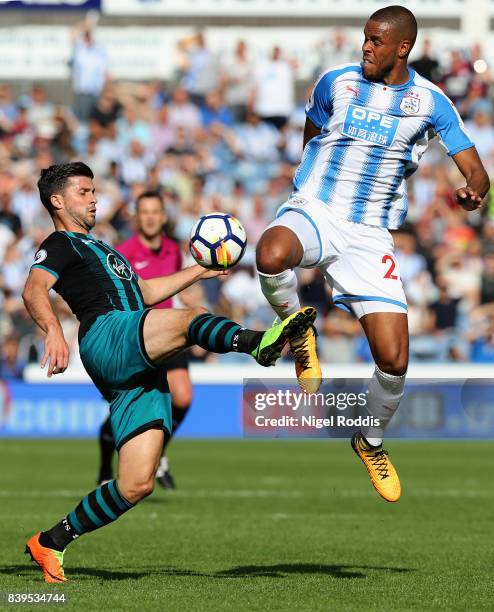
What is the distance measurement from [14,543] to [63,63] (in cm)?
1681

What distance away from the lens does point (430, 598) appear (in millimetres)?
6648

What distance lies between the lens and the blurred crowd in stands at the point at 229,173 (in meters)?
19.5

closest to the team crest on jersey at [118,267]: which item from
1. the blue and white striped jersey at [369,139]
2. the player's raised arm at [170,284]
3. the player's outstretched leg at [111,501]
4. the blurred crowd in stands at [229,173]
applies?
the player's raised arm at [170,284]

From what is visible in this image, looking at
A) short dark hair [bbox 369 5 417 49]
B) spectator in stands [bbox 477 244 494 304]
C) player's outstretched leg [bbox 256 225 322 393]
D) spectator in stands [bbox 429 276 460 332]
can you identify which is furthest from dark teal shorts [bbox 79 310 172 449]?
spectator in stands [bbox 477 244 494 304]

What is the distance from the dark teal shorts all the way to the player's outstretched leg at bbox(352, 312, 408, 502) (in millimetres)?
1396

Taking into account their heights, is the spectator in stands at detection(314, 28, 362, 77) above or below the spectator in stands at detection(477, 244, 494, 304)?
above

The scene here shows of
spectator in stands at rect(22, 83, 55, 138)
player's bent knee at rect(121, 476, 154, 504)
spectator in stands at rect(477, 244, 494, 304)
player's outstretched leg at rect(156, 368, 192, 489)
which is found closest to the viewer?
player's bent knee at rect(121, 476, 154, 504)

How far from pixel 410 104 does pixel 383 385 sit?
1.70m

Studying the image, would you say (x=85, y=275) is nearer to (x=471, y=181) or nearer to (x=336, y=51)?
(x=471, y=181)

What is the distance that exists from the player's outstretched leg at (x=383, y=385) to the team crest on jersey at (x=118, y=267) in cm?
149

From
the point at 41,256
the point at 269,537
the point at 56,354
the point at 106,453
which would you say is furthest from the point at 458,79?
the point at 56,354

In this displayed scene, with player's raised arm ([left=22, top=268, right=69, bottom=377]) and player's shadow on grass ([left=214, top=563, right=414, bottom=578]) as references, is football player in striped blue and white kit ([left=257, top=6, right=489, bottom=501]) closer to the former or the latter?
player's shadow on grass ([left=214, top=563, right=414, bottom=578])

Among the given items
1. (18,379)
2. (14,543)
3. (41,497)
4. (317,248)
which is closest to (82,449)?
(18,379)

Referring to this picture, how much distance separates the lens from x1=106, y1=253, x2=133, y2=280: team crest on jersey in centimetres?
729
